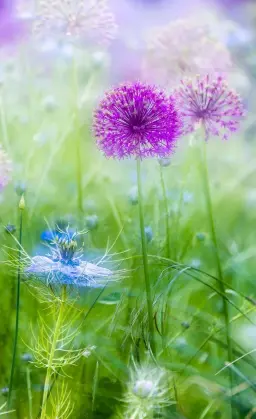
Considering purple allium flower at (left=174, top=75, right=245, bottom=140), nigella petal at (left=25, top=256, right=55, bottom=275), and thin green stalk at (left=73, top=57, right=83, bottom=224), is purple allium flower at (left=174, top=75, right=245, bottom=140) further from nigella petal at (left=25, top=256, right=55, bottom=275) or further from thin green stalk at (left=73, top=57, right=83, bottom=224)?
nigella petal at (left=25, top=256, right=55, bottom=275)

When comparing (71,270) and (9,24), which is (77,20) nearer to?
(9,24)

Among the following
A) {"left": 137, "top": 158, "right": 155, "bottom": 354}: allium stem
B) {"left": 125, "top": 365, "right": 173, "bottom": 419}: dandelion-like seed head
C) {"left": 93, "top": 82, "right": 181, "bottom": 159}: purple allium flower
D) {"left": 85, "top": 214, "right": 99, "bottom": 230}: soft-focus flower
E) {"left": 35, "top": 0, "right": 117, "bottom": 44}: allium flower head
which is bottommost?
{"left": 125, "top": 365, "right": 173, "bottom": 419}: dandelion-like seed head

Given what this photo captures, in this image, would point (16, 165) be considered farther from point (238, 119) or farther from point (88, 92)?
point (238, 119)

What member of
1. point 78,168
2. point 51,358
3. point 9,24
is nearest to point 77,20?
point 9,24

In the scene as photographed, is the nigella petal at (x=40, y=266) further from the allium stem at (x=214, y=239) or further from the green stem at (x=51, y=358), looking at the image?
the allium stem at (x=214, y=239)

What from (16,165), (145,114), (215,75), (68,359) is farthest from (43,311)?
(215,75)

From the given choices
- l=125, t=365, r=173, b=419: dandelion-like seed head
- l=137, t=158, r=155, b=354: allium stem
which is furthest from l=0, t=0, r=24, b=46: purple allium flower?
l=125, t=365, r=173, b=419: dandelion-like seed head
